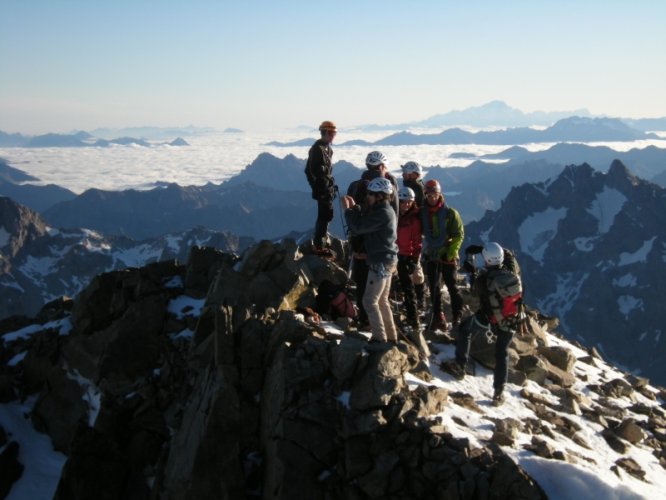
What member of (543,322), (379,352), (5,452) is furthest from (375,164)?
(5,452)

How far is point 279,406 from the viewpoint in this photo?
46.2 ft

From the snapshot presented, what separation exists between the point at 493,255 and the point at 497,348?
9.96 ft

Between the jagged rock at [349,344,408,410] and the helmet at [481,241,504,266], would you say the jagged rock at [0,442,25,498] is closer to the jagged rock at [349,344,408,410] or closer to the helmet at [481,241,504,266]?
the jagged rock at [349,344,408,410]

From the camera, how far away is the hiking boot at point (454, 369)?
17938mm

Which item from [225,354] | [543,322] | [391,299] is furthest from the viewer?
[543,322]

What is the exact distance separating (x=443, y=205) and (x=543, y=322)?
12.7m

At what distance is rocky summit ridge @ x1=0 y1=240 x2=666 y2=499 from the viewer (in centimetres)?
1295

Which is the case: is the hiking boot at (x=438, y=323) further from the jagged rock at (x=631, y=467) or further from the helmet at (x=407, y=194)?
the jagged rock at (x=631, y=467)

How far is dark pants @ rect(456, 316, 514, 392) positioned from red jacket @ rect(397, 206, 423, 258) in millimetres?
3213

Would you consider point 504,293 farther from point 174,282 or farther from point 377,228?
point 174,282

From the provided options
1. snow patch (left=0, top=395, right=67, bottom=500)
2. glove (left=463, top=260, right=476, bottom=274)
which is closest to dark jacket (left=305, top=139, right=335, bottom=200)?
glove (left=463, top=260, right=476, bottom=274)

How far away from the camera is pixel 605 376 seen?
2522 centimetres

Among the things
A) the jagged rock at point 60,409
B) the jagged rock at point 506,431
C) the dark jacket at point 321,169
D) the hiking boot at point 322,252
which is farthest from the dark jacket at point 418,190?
the jagged rock at point 60,409

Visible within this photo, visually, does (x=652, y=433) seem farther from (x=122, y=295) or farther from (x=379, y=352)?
(x=122, y=295)
